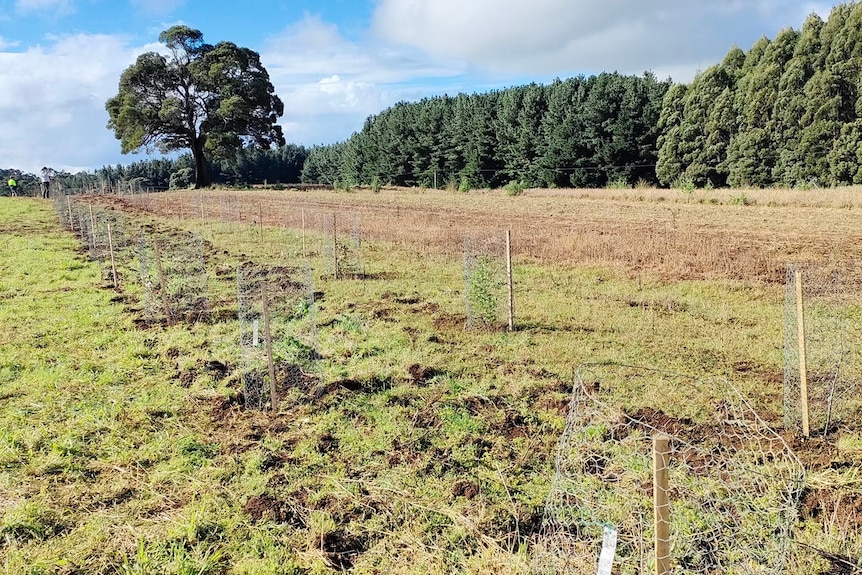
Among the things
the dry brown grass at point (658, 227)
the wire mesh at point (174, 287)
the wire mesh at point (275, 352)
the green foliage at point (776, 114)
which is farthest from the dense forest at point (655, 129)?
the wire mesh at point (275, 352)

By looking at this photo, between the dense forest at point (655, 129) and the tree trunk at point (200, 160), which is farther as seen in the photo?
the tree trunk at point (200, 160)

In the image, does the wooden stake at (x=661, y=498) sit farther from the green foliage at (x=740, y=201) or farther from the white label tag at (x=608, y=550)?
the green foliage at (x=740, y=201)

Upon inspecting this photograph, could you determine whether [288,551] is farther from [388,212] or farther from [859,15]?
[859,15]

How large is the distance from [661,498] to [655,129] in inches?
1745

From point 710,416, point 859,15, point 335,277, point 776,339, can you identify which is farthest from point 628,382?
point 859,15

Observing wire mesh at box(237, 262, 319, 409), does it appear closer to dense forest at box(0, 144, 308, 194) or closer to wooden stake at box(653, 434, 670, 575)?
wooden stake at box(653, 434, 670, 575)

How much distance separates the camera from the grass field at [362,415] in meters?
3.80

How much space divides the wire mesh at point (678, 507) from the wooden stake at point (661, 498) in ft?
0.72

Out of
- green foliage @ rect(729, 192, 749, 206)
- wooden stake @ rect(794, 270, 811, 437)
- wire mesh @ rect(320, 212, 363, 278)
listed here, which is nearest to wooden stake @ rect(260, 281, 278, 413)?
wooden stake @ rect(794, 270, 811, 437)

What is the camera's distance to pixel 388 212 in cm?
2508

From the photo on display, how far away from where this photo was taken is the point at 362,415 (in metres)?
5.56

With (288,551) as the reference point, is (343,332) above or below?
above

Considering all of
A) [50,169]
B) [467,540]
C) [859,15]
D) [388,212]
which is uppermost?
[859,15]

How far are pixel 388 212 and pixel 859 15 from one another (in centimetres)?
2755
